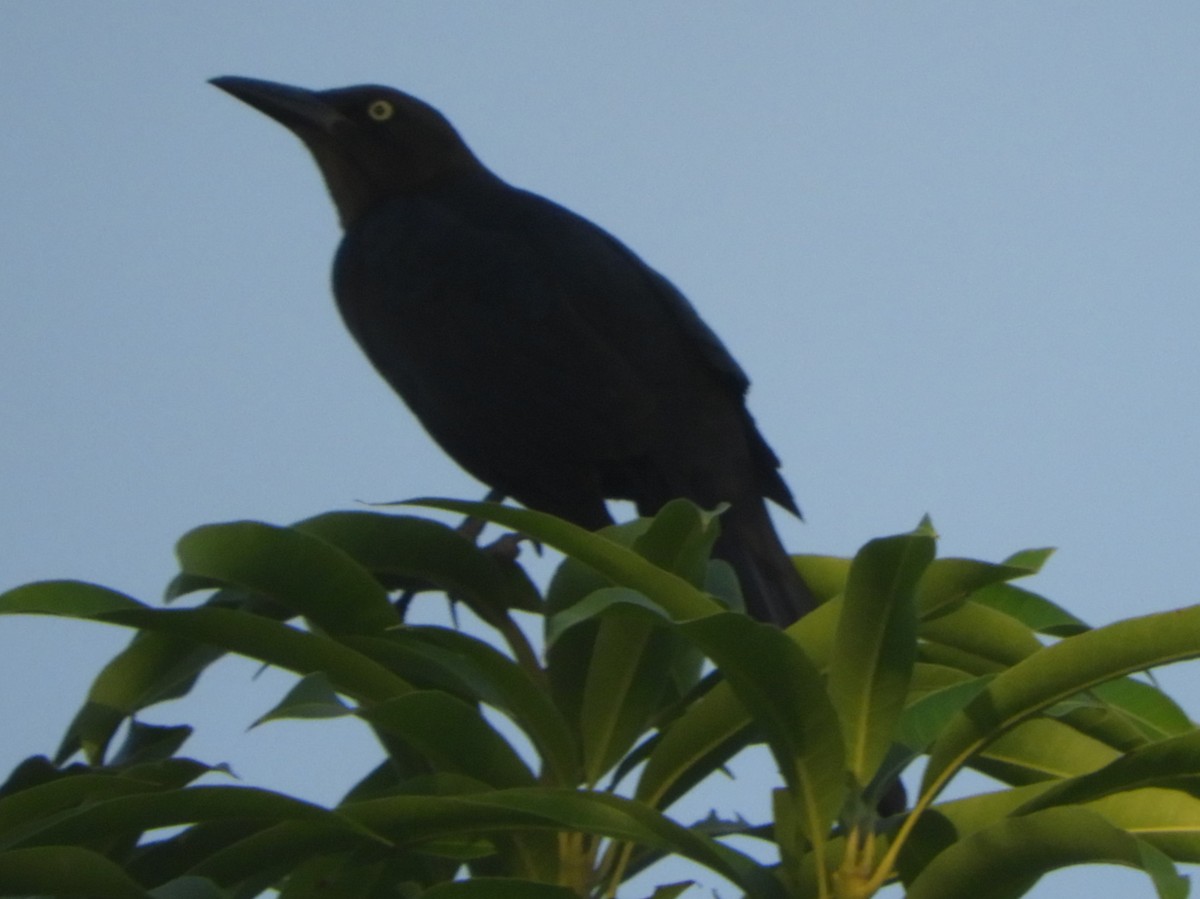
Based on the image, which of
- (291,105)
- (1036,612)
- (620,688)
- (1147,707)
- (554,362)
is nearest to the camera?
(620,688)

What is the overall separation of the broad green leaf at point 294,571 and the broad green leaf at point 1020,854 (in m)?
0.75

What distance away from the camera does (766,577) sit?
3312 millimetres

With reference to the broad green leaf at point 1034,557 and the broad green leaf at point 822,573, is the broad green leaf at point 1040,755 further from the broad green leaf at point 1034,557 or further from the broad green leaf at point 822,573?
the broad green leaf at point 822,573

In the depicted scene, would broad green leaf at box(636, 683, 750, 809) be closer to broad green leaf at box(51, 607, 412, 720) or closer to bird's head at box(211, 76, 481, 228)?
broad green leaf at box(51, 607, 412, 720)

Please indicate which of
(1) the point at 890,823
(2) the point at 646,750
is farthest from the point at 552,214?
(1) the point at 890,823

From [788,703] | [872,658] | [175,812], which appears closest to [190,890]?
[175,812]

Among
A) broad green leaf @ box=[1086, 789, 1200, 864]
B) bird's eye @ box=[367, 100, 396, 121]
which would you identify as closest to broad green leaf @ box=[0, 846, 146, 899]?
broad green leaf @ box=[1086, 789, 1200, 864]

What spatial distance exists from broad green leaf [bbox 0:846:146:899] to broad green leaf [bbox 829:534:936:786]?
0.83 meters

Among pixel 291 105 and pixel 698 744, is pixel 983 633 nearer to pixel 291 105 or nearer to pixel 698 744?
pixel 698 744

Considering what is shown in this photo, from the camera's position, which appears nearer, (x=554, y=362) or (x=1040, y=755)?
(x=1040, y=755)

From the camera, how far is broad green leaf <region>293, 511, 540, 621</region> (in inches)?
89.6

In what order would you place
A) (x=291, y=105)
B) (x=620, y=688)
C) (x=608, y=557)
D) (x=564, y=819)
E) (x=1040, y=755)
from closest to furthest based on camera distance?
(x=564, y=819)
(x=608, y=557)
(x=620, y=688)
(x=1040, y=755)
(x=291, y=105)

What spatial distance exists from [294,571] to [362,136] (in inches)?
119

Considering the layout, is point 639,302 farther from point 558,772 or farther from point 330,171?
point 558,772
